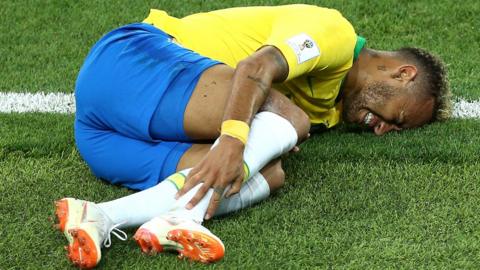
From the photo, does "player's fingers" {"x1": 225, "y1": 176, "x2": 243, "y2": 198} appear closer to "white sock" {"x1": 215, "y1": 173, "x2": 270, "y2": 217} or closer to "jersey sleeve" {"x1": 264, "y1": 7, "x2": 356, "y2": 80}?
"white sock" {"x1": 215, "y1": 173, "x2": 270, "y2": 217}

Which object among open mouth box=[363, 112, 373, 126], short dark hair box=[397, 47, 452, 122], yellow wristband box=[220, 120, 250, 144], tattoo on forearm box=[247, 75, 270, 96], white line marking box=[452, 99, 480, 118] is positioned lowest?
white line marking box=[452, 99, 480, 118]

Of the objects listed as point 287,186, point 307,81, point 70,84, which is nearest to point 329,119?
point 307,81

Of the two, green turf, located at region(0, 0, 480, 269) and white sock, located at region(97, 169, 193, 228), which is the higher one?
white sock, located at region(97, 169, 193, 228)

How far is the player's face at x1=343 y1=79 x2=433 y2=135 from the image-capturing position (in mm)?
A: 4164

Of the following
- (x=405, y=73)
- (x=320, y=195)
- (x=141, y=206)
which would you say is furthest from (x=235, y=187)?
(x=405, y=73)

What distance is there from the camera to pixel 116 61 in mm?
3697

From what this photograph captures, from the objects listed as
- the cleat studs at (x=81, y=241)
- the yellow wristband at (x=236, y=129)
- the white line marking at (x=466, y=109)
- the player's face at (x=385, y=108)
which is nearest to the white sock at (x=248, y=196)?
the yellow wristband at (x=236, y=129)

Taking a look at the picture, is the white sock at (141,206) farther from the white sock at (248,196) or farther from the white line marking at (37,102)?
the white line marking at (37,102)

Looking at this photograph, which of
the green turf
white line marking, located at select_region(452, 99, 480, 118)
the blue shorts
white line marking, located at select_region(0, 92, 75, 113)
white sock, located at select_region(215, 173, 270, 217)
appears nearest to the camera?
the green turf

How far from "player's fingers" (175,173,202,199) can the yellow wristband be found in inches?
7.3

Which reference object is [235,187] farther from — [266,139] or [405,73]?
[405,73]

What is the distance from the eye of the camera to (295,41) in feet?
11.7

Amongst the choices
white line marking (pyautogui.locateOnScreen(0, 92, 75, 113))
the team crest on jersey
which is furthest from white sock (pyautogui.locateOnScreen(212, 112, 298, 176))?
white line marking (pyautogui.locateOnScreen(0, 92, 75, 113))

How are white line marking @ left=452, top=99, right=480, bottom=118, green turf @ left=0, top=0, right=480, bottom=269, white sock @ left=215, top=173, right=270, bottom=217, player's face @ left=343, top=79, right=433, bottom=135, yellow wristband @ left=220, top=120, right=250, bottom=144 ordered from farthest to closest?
white line marking @ left=452, top=99, right=480, bottom=118, player's face @ left=343, top=79, right=433, bottom=135, white sock @ left=215, top=173, right=270, bottom=217, yellow wristband @ left=220, top=120, right=250, bottom=144, green turf @ left=0, top=0, right=480, bottom=269
